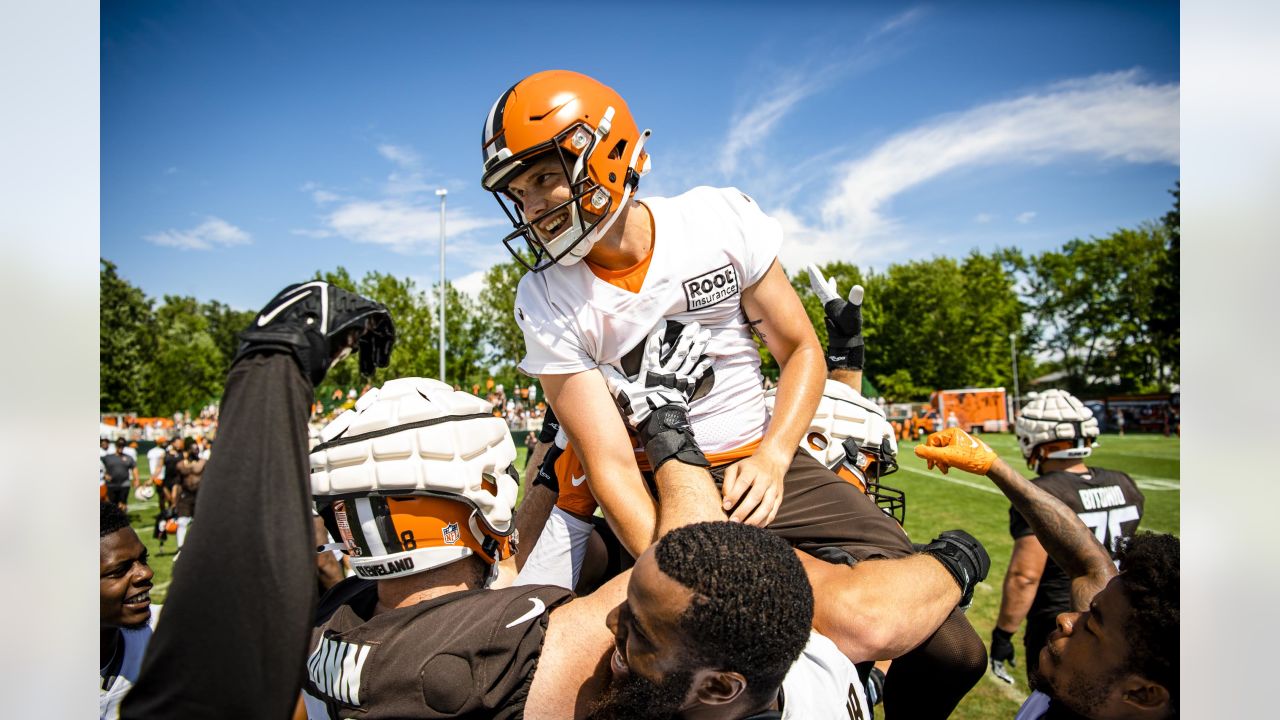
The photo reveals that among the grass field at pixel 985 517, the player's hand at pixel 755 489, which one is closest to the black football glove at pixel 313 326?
the player's hand at pixel 755 489

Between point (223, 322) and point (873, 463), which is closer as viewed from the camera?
point (873, 463)

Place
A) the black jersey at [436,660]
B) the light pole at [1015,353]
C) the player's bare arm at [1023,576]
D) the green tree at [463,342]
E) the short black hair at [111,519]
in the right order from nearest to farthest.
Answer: the black jersey at [436,660]
the short black hair at [111,519]
the player's bare arm at [1023,576]
the green tree at [463,342]
the light pole at [1015,353]

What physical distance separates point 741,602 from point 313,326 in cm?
112

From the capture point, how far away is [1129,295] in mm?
59688

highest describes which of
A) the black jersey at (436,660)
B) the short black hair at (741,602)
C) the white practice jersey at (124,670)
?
the short black hair at (741,602)

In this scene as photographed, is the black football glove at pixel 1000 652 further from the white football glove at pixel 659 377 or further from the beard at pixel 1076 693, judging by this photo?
the white football glove at pixel 659 377

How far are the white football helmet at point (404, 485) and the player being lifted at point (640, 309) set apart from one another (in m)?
0.40

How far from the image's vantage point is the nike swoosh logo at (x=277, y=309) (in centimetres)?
135

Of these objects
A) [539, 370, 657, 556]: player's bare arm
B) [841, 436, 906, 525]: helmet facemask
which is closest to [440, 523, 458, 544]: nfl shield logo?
[539, 370, 657, 556]: player's bare arm

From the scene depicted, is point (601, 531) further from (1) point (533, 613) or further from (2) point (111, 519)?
(2) point (111, 519)

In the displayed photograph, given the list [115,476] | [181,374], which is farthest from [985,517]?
[181,374]

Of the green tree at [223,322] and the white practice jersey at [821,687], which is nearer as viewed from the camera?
the white practice jersey at [821,687]

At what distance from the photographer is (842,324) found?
11.8 feet

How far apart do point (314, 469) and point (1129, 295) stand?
233ft
